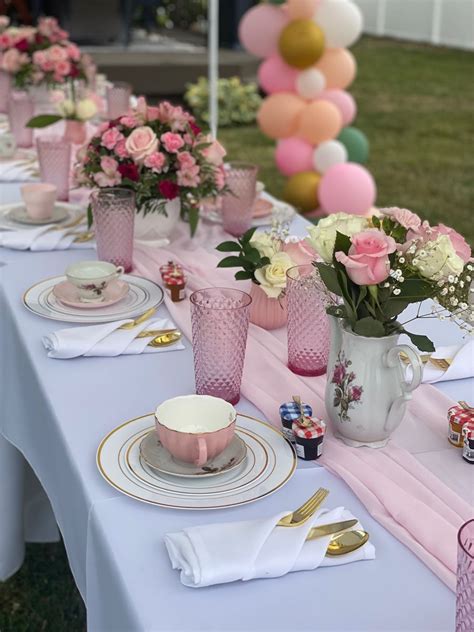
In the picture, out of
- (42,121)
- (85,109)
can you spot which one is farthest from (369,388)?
(85,109)

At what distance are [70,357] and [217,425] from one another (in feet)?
1.26

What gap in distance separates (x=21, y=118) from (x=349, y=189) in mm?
2066

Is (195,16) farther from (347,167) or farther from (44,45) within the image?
(44,45)

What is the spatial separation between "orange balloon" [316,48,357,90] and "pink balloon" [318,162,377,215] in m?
0.57

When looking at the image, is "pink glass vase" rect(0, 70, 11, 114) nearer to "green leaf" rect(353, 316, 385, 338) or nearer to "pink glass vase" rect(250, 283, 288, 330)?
"pink glass vase" rect(250, 283, 288, 330)

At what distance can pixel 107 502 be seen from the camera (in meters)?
1.09

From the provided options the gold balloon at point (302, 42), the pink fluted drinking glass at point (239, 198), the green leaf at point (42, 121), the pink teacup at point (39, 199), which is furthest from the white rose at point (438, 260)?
the gold balloon at point (302, 42)

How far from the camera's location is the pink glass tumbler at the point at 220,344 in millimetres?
1322

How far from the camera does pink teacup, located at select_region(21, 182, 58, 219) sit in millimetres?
2207

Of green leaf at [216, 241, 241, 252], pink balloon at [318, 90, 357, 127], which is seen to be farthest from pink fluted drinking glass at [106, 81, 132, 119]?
pink balloon at [318, 90, 357, 127]

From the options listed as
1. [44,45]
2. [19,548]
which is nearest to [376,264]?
[19,548]

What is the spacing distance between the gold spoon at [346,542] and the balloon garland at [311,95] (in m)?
3.74

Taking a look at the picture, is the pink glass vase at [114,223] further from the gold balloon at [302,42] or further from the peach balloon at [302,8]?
the peach balloon at [302,8]

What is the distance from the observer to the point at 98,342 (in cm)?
152
